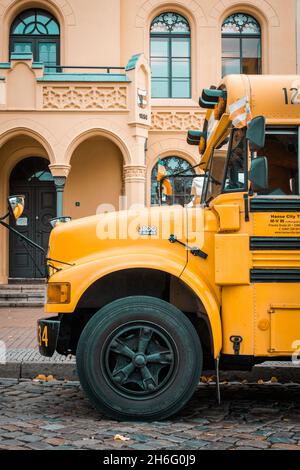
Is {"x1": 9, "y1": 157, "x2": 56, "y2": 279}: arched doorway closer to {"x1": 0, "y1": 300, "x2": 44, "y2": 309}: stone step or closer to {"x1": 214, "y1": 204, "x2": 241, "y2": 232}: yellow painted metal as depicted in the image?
{"x1": 0, "y1": 300, "x2": 44, "y2": 309}: stone step

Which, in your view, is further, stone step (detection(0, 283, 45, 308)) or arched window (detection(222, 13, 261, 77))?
arched window (detection(222, 13, 261, 77))

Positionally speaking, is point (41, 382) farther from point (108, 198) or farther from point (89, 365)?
point (108, 198)

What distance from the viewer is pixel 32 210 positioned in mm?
18500

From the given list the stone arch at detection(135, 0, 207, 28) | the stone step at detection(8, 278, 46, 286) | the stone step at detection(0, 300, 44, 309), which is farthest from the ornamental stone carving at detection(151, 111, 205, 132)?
the stone step at detection(0, 300, 44, 309)

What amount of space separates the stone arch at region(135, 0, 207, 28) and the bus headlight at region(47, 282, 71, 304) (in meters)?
15.3

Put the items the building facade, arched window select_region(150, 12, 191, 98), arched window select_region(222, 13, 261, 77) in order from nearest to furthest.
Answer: the building facade
arched window select_region(150, 12, 191, 98)
arched window select_region(222, 13, 261, 77)

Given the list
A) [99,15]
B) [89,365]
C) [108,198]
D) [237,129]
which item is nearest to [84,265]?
[89,365]


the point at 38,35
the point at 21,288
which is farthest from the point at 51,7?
the point at 21,288

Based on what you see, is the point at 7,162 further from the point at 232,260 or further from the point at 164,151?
the point at 232,260

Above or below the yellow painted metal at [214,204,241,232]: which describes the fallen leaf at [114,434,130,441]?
below

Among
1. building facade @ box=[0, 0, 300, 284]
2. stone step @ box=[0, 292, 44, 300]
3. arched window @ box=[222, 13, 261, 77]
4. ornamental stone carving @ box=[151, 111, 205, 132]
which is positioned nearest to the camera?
stone step @ box=[0, 292, 44, 300]

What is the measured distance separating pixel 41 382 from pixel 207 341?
2.37 metres

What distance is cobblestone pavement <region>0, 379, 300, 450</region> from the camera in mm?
4375

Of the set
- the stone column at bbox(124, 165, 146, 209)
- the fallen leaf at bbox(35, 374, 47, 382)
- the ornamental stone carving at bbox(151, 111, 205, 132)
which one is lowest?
the fallen leaf at bbox(35, 374, 47, 382)
